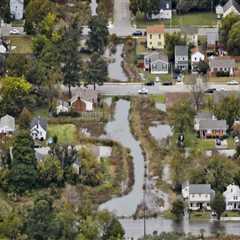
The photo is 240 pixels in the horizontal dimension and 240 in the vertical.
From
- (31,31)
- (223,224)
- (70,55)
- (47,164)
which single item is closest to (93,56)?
(70,55)

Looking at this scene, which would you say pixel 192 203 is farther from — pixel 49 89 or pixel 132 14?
pixel 132 14

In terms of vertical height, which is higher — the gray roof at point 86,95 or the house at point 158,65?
the house at point 158,65

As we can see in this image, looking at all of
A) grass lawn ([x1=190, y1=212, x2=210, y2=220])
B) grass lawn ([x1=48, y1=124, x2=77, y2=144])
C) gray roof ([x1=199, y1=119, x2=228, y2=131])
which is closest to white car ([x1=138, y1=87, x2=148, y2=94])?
grass lawn ([x1=48, y1=124, x2=77, y2=144])

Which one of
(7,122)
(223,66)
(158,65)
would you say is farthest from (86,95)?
(223,66)

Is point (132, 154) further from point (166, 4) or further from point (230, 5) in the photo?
point (166, 4)

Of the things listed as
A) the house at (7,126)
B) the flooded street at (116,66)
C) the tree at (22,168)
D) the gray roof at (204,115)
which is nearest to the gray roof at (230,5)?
the flooded street at (116,66)

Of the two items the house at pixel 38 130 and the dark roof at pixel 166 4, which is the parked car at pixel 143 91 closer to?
the house at pixel 38 130
